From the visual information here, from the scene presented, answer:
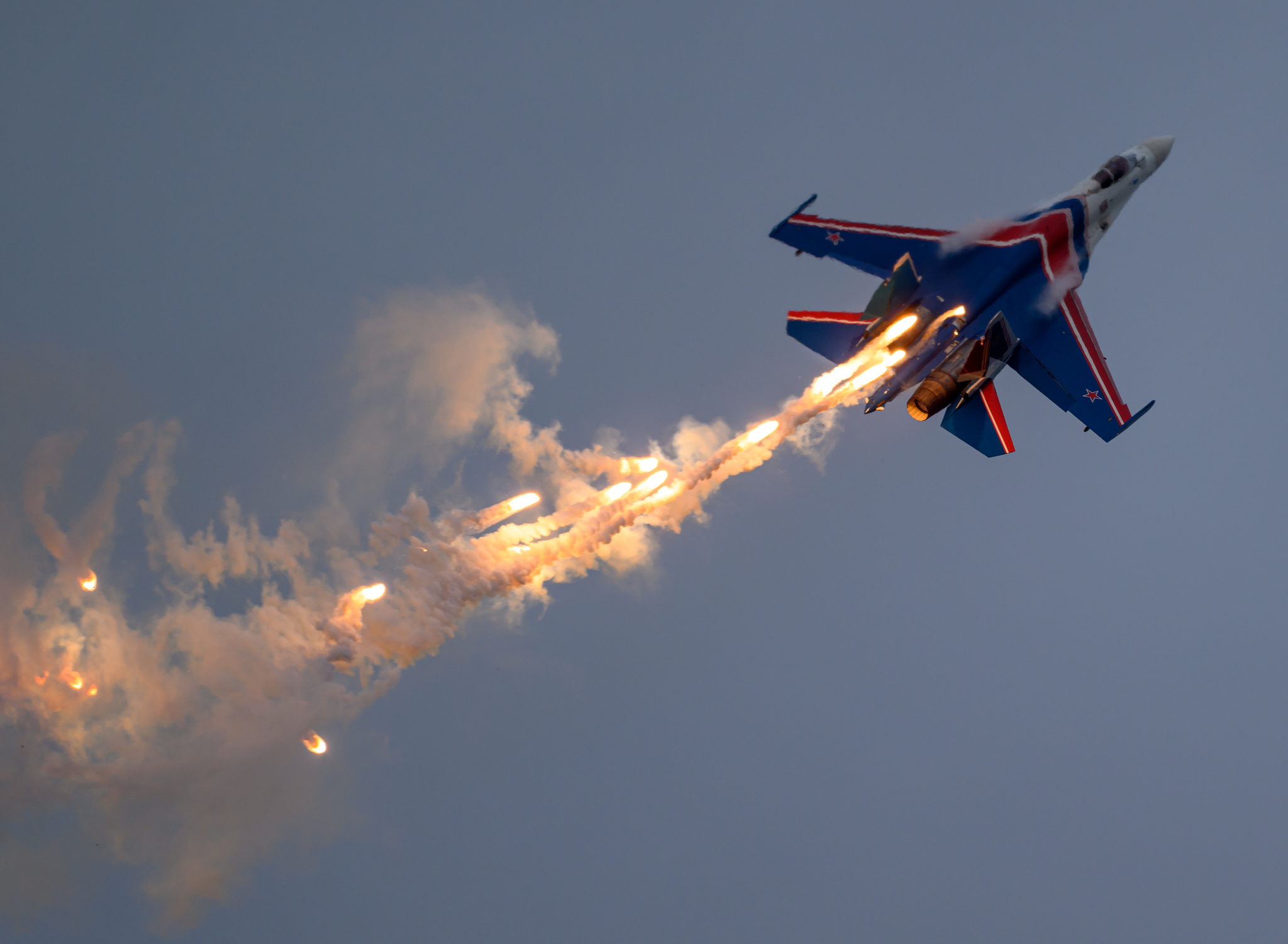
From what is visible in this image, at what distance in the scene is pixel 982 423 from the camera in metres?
30.7

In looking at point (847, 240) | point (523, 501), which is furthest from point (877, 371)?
point (523, 501)

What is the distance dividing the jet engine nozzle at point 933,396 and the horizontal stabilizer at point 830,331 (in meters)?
3.13

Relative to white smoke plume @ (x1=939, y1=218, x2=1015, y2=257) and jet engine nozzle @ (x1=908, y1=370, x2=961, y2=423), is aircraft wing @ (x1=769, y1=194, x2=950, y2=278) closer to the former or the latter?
white smoke plume @ (x1=939, y1=218, x2=1015, y2=257)

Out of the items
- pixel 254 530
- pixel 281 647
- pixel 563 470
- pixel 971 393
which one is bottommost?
pixel 971 393

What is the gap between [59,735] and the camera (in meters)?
29.5

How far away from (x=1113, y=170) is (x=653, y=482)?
21553 millimetres

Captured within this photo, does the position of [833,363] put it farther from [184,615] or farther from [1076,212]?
[184,615]

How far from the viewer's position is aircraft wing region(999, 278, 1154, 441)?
31.8m

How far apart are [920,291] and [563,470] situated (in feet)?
49.8

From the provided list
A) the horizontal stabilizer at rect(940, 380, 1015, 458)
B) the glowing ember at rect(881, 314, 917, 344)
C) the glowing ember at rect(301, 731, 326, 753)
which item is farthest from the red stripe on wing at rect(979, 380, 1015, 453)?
the glowing ember at rect(301, 731, 326, 753)

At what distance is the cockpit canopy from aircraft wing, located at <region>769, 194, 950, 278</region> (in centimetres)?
765

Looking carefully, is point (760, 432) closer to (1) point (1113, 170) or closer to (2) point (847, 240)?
(2) point (847, 240)

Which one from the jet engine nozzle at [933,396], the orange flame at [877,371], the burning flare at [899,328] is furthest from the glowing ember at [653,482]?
the burning flare at [899,328]

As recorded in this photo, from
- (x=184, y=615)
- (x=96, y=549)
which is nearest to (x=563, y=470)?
(x=184, y=615)
